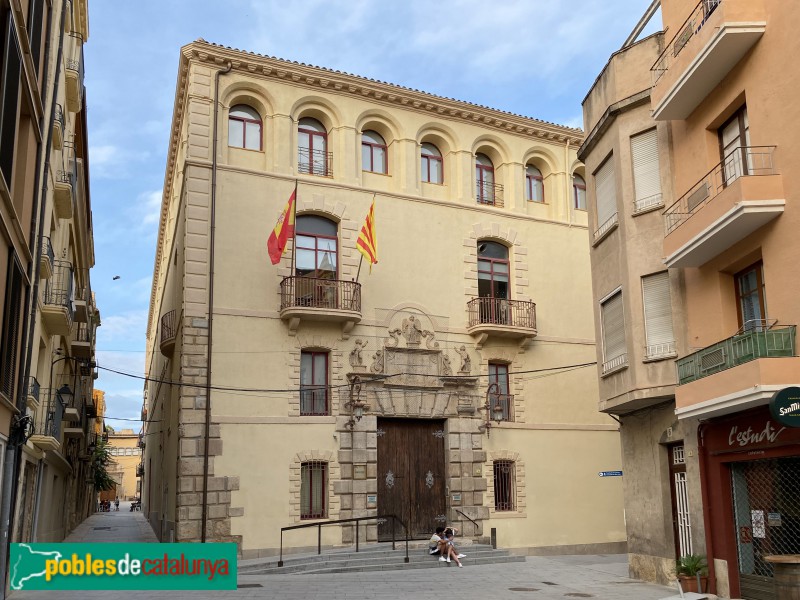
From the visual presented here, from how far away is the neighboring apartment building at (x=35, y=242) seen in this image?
42.2ft

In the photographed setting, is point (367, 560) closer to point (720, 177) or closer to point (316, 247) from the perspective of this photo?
point (316, 247)

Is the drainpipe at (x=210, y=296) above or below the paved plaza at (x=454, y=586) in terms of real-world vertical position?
above

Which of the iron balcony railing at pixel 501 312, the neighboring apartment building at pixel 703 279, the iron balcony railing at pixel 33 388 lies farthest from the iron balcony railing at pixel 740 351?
the iron balcony railing at pixel 33 388

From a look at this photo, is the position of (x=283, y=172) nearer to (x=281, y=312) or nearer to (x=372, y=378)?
(x=281, y=312)

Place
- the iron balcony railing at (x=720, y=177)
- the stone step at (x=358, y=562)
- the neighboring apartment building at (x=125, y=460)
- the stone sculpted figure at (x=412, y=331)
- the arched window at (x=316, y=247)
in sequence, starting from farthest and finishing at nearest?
the neighboring apartment building at (x=125, y=460), the stone sculpted figure at (x=412, y=331), the arched window at (x=316, y=247), the stone step at (x=358, y=562), the iron balcony railing at (x=720, y=177)

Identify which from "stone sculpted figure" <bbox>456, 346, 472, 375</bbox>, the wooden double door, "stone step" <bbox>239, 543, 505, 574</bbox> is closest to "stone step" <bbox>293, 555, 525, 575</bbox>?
"stone step" <bbox>239, 543, 505, 574</bbox>

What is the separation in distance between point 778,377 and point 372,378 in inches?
532

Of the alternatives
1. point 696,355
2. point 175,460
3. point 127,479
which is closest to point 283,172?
point 175,460

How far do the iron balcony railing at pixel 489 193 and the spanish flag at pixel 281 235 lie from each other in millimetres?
7615

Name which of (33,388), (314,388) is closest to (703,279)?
(314,388)

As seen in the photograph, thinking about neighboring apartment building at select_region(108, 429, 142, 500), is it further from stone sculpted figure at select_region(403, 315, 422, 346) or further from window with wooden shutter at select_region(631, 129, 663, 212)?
window with wooden shutter at select_region(631, 129, 663, 212)

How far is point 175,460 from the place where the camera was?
22.5 metres

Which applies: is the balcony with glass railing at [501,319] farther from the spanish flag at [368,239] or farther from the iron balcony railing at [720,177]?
the iron balcony railing at [720,177]

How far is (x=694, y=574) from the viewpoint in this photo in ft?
47.4
